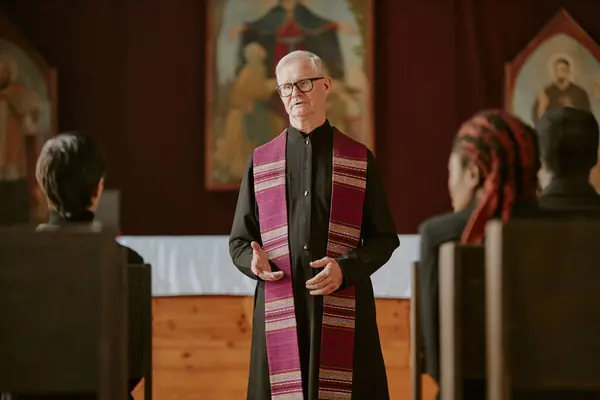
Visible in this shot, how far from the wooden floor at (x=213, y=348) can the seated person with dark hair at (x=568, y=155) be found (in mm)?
2183

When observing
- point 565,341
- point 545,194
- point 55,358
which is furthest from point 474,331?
point 55,358

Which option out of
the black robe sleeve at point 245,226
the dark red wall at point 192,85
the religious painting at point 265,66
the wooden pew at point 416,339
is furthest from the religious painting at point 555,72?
the wooden pew at point 416,339

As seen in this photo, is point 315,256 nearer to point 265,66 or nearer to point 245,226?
point 245,226

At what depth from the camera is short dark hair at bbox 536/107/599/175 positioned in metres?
2.57

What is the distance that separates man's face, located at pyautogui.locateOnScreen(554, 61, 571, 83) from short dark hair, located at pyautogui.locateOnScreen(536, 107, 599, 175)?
3.91 m

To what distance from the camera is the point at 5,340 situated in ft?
6.66

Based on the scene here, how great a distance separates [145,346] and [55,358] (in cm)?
51

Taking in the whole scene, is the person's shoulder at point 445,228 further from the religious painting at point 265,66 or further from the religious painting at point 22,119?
the religious painting at point 22,119

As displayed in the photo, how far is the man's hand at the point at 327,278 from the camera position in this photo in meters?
2.73

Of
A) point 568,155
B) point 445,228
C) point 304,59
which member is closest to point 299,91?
point 304,59

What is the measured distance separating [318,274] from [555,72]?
13.7 ft

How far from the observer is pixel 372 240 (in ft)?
9.43

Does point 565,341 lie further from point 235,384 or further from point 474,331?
point 235,384

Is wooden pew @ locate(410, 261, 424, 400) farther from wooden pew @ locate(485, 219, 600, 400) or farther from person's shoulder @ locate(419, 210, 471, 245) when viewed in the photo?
wooden pew @ locate(485, 219, 600, 400)
